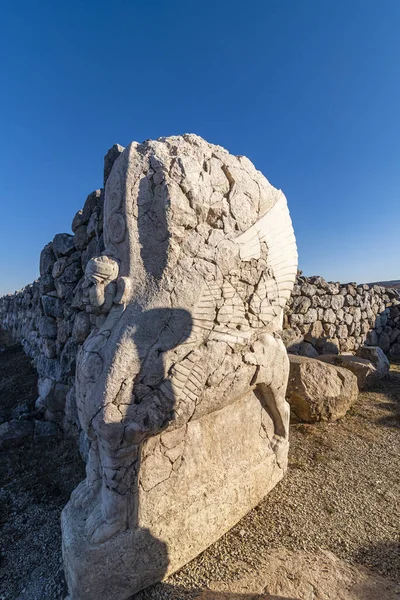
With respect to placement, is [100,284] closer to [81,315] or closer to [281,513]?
[81,315]

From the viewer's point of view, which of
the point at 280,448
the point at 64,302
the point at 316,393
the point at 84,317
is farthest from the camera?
the point at 64,302

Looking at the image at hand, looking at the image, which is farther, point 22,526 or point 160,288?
point 22,526

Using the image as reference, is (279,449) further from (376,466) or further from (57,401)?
(57,401)

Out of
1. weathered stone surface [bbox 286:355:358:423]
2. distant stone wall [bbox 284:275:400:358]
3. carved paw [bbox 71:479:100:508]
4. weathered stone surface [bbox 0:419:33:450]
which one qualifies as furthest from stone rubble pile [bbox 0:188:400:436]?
weathered stone surface [bbox 286:355:358:423]

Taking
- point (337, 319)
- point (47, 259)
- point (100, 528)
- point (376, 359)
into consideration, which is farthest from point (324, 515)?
point (337, 319)

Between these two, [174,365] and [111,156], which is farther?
[111,156]

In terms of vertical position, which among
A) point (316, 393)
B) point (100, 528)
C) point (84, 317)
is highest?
point (84, 317)

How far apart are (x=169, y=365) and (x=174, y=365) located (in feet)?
0.09

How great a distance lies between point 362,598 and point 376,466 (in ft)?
4.66

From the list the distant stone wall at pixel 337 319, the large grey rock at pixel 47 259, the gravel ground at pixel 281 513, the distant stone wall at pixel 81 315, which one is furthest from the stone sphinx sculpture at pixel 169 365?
the distant stone wall at pixel 337 319

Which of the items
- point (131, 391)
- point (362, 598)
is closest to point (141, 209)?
point (131, 391)

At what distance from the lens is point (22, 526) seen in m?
2.31

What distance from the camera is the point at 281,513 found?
83.9 inches

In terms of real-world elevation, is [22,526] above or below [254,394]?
below
